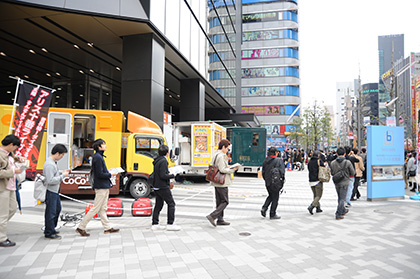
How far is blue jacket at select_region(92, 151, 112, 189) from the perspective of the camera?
5.25 meters

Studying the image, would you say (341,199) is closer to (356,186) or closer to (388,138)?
(356,186)

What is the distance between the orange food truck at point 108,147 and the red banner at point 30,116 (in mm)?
2099

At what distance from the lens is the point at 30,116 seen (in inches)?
244

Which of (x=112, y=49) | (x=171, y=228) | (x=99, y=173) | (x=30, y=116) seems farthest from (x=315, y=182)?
(x=112, y=49)

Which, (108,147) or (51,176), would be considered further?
(108,147)

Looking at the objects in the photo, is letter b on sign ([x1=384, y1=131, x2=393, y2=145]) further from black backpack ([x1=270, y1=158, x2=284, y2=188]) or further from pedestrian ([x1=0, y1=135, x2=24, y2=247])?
pedestrian ([x1=0, y1=135, x2=24, y2=247])

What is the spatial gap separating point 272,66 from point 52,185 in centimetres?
5713

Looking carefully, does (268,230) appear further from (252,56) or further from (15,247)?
(252,56)

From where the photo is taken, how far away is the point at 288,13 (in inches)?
2281

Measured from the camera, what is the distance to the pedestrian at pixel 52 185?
15.9ft

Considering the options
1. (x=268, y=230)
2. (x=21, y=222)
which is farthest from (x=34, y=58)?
(x=268, y=230)

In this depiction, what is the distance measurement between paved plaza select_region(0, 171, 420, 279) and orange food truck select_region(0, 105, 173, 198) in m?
1.99

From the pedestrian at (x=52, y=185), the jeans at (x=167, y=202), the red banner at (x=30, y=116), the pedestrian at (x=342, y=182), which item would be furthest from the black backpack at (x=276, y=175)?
the red banner at (x=30, y=116)

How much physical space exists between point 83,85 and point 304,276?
77.3 feet
